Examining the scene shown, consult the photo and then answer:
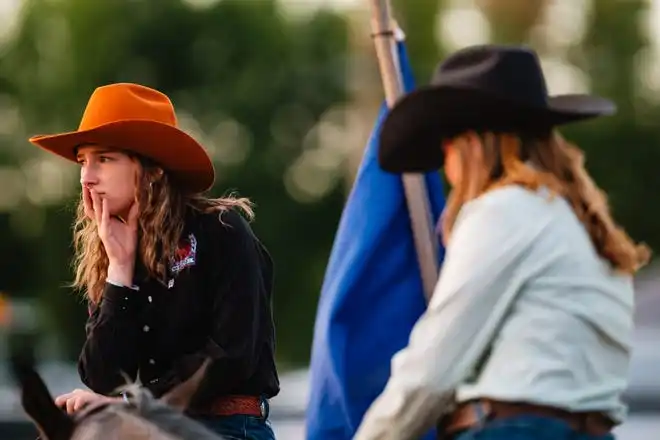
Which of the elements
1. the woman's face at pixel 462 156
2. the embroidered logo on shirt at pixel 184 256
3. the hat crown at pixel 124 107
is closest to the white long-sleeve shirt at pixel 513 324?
the woman's face at pixel 462 156

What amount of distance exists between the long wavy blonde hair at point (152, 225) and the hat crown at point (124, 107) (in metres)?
0.13

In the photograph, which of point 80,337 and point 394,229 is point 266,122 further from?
point 394,229

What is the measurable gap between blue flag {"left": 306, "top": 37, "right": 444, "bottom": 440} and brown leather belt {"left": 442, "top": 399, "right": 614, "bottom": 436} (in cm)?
99

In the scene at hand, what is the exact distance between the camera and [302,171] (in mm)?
34875

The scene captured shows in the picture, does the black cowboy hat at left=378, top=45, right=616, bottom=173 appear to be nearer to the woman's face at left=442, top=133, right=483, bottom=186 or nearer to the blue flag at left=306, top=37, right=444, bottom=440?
the woman's face at left=442, top=133, right=483, bottom=186

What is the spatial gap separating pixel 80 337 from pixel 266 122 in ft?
24.1

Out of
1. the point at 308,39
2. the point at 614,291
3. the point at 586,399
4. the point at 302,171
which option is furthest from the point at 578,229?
the point at 308,39

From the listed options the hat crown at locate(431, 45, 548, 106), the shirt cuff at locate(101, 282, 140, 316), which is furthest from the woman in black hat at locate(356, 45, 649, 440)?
the shirt cuff at locate(101, 282, 140, 316)

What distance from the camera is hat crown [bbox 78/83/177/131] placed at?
421 centimetres

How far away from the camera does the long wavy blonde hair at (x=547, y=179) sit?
132 inches

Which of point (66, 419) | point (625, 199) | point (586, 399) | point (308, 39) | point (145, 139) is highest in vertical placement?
point (145, 139)

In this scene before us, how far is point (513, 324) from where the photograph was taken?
3.24 m

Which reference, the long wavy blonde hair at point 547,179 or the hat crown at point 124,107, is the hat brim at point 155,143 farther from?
the long wavy blonde hair at point 547,179

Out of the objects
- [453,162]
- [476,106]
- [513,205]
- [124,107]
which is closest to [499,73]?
[476,106]
